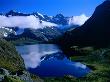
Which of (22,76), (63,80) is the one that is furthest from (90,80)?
(22,76)

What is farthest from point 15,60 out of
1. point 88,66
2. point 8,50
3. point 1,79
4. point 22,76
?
point 88,66

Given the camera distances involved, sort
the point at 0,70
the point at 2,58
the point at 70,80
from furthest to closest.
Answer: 1. the point at 70,80
2. the point at 2,58
3. the point at 0,70

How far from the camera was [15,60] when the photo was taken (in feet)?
235

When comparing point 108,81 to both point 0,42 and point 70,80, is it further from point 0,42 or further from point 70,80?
point 0,42

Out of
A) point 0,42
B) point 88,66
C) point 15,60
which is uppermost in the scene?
point 0,42

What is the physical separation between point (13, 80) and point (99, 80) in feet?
171

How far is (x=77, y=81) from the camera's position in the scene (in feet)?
292

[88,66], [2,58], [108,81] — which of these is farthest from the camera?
[88,66]

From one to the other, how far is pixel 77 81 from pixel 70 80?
3.56 m

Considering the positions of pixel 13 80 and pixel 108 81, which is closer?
pixel 13 80

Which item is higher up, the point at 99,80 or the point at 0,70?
the point at 0,70

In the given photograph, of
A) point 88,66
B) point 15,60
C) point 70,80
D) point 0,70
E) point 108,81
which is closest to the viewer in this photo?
point 0,70

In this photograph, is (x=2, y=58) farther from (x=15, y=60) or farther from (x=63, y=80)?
(x=63, y=80)

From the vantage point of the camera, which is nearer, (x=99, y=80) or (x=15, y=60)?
(x=15, y=60)
